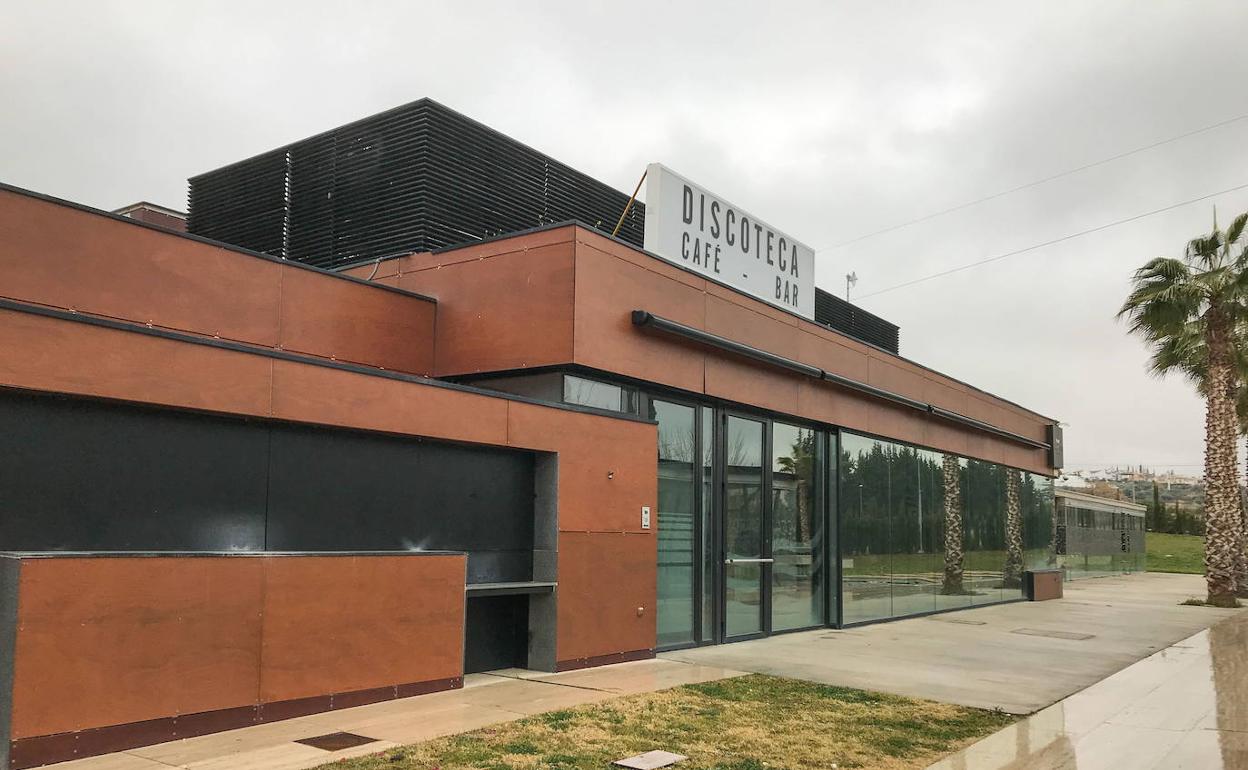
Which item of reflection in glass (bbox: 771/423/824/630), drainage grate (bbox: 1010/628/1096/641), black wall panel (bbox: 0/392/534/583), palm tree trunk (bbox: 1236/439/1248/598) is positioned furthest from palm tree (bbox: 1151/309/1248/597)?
black wall panel (bbox: 0/392/534/583)

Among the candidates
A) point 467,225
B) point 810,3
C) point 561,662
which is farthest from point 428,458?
point 810,3

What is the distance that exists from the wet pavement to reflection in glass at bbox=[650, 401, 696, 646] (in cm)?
464

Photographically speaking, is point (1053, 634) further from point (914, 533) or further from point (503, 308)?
point (503, 308)

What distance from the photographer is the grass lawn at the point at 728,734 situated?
6.62m

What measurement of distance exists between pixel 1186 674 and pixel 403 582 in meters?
9.31

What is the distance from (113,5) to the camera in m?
14.7

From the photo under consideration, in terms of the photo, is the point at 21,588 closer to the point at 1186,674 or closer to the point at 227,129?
the point at 1186,674

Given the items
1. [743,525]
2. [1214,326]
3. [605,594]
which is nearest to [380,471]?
[605,594]

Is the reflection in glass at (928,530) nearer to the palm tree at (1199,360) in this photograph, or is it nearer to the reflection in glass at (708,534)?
the reflection in glass at (708,534)

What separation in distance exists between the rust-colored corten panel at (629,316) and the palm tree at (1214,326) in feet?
53.4

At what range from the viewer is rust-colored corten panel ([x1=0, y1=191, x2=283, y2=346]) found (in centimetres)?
839

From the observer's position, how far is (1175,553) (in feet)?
183

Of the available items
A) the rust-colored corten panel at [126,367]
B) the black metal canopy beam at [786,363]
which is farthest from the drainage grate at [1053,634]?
the rust-colored corten panel at [126,367]

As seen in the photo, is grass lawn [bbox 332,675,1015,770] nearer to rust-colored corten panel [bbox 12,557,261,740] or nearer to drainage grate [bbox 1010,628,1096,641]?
rust-colored corten panel [bbox 12,557,261,740]
